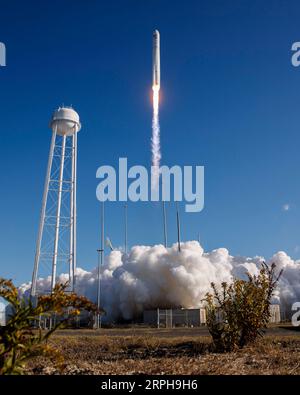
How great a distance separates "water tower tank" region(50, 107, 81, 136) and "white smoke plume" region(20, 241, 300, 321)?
2767 centimetres

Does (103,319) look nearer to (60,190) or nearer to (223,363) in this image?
(60,190)

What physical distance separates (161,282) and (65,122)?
30942 mm

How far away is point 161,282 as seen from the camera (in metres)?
77.6

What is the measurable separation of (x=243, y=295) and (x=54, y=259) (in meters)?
41.9

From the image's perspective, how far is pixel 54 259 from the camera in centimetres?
5734

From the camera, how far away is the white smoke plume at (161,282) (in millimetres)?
75750

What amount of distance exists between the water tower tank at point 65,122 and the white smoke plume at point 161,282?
90.8 feet

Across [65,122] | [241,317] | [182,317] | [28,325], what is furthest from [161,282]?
[28,325]

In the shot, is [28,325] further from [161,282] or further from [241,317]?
[161,282]

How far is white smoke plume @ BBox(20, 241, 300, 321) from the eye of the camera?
75.8 metres

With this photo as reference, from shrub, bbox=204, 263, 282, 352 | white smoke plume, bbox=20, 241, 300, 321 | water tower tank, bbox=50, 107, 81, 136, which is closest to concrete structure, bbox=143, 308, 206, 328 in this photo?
white smoke plume, bbox=20, 241, 300, 321

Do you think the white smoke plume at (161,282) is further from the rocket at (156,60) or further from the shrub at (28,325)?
the shrub at (28,325)

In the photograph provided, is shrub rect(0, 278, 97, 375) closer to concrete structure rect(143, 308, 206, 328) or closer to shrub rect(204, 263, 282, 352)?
shrub rect(204, 263, 282, 352)
